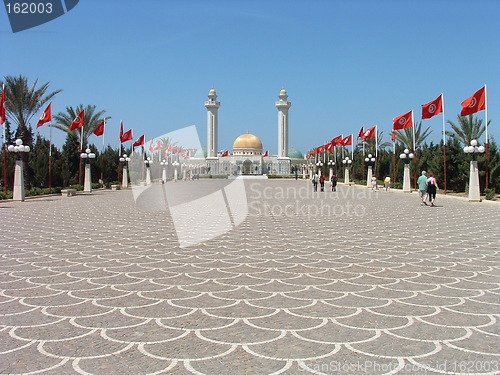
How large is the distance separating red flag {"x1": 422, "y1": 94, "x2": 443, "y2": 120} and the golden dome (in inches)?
3201

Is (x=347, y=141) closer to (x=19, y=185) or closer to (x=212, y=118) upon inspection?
(x=19, y=185)

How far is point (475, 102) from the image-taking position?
1969 cm

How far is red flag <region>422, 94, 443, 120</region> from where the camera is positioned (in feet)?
76.0

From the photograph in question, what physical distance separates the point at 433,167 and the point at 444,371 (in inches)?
1103

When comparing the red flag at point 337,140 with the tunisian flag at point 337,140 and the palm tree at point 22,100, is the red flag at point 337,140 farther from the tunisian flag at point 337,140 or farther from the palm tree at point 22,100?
the palm tree at point 22,100

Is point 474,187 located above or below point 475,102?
below

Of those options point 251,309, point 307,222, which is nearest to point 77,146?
point 307,222

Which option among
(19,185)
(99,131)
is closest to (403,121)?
(99,131)

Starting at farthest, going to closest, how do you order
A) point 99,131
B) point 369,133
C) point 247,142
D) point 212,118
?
point 247,142
point 212,118
point 369,133
point 99,131

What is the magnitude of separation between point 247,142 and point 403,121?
3101 inches

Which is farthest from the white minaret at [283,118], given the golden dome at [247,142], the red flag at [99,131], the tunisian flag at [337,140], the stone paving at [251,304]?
the stone paving at [251,304]

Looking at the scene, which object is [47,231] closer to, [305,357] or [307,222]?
[307,222]

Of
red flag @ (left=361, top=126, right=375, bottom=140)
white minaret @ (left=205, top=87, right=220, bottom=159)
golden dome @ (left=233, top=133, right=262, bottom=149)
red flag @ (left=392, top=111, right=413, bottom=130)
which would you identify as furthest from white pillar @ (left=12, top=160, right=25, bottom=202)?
golden dome @ (left=233, top=133, right=262, bottom=149)

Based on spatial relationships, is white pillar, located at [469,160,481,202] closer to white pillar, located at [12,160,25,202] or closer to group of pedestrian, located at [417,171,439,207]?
group of pedestrian, located at [417,171,439,207]
